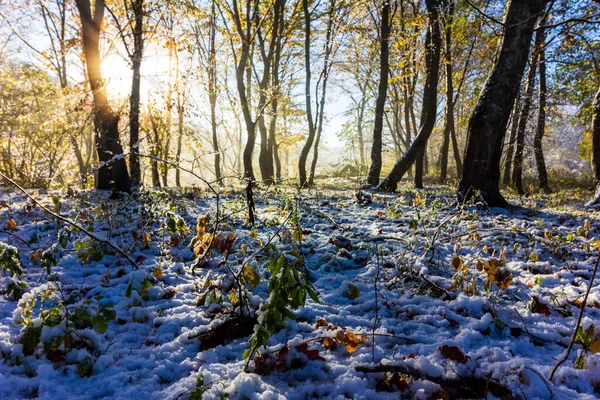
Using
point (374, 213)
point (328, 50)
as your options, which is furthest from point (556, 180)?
point (374, 213)

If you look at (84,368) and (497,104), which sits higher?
(497,104)

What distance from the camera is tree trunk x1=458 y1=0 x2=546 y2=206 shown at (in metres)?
5.71

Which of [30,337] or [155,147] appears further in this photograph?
[155,147]

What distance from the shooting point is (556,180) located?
60.6 feet

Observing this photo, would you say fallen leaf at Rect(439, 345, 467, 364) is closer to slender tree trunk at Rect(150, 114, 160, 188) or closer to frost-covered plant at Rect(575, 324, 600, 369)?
frost-covered plant at Rect(575, 324, 600, 369)

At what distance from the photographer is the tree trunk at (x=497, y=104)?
5711 millimetres

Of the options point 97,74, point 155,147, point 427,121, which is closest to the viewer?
point 97,74

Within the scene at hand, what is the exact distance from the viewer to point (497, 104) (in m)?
5.91

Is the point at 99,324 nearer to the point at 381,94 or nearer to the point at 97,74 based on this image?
the point at 97,74

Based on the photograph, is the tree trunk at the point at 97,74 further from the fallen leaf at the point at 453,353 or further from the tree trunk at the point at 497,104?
the tree trunk at the point at 497,104

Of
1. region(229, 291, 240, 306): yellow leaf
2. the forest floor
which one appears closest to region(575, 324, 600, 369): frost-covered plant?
the forest floor

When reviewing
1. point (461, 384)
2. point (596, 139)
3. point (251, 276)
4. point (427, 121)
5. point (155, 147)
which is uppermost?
point (427, 121)

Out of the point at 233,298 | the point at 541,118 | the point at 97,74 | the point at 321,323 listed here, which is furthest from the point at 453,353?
the point at 541,118

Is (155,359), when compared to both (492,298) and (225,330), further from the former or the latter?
(492,298)
